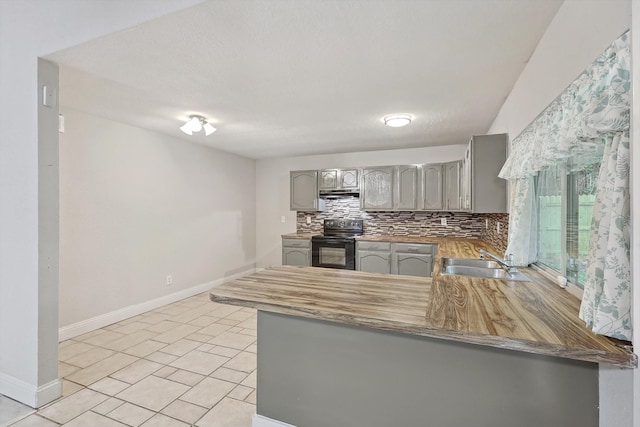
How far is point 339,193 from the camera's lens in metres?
4.92

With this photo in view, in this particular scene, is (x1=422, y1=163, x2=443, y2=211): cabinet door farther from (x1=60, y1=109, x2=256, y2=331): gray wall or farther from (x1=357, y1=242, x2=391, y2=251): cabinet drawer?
(x1=60, y1=109, x2=256, y2=331): gray wall

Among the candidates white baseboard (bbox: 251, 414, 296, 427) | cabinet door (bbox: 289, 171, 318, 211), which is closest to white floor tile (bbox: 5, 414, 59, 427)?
white baseboard (bbox: 251, 414, 296, 427)

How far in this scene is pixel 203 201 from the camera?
15.2ft

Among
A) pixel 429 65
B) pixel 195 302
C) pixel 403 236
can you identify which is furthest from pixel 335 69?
pixel 195 302

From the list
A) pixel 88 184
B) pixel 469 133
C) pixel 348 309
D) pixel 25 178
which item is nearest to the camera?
pixel 348 309

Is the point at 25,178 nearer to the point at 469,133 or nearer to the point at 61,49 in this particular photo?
the point at 61,49

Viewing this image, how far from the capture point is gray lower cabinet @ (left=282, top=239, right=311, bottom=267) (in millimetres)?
4840

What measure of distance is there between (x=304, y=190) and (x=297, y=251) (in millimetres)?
1041

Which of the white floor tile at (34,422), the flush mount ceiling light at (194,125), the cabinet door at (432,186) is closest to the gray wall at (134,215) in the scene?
the flush mount ceiling light at (194,125)

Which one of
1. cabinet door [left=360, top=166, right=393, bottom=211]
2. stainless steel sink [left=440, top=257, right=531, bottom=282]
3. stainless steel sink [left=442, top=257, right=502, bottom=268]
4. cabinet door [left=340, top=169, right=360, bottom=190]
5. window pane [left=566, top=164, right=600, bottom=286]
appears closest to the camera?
window pane [left=566, top=164, right=600, bottom=286]

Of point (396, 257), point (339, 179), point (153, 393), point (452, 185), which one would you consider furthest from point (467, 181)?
point (153, 393)

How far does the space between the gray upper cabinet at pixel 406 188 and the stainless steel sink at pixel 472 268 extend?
1782mm

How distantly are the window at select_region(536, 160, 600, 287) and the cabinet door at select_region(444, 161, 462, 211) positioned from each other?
80.6 inches

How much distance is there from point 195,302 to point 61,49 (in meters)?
3.24
